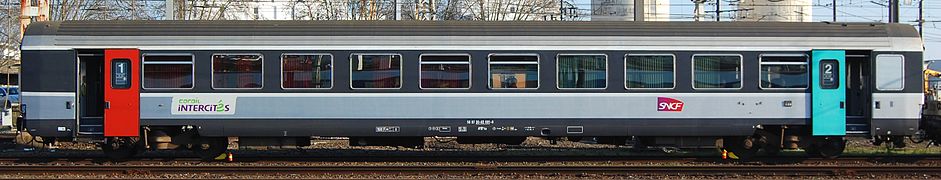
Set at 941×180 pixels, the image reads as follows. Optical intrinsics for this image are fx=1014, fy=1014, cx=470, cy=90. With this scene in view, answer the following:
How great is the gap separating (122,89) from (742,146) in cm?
969

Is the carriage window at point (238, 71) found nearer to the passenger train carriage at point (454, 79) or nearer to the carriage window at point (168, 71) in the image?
the passenger train carriage at point (454, 79)

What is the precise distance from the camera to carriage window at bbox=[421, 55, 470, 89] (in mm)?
15250

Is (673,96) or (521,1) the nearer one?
(673,96)

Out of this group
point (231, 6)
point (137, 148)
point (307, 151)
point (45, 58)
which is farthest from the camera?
point (231, 6)

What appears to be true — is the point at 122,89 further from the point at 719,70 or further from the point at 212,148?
the point at 719,70

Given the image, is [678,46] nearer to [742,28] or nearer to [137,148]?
[742,28]

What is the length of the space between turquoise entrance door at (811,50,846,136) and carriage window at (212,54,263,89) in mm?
8427

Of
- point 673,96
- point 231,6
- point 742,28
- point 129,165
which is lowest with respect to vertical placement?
point 129,165

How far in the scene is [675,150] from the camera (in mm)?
18984

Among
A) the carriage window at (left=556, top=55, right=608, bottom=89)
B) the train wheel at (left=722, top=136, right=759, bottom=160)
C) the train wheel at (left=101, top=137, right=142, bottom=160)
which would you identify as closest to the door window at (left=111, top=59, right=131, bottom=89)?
the train wheel at (left=101, top=137, right=142, bottom=160)

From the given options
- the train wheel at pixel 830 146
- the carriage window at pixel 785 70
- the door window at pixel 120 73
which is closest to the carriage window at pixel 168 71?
the door window at pixel 120 73

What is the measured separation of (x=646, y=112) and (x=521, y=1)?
37.7m

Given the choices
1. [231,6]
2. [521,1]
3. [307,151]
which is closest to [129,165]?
[307,151]

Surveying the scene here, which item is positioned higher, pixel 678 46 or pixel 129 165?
pixel 678 46
